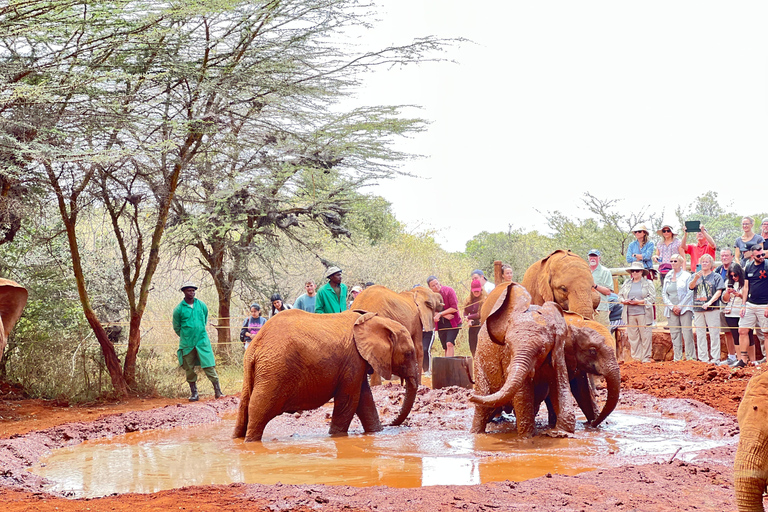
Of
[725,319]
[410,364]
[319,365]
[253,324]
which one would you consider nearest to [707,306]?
[725,319]

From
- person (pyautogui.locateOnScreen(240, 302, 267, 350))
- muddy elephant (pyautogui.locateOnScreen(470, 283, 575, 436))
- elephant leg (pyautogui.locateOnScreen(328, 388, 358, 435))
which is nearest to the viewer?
muddy elephant (pyautogui.locateOnScreen(470, 283, 575, 436))

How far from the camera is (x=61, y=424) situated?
11211 millimetres

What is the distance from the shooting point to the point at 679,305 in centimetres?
1323

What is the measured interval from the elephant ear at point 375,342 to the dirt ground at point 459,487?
1.15m

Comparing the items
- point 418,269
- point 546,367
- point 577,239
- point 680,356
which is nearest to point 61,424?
point 546,367

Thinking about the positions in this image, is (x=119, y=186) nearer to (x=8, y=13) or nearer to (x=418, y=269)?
(x=8, y=13)

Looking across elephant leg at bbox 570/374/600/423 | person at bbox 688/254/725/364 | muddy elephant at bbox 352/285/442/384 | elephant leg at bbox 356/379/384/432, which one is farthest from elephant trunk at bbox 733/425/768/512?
person at bbox 688/254/725/364

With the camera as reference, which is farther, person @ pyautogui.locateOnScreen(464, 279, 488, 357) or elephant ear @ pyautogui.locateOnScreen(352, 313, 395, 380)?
person @ pyautogui.locateOnScreen(464, 279, 488, 357)

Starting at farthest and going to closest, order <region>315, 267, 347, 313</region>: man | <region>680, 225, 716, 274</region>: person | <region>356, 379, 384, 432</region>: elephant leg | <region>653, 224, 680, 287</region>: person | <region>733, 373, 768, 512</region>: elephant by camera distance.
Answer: <region>653, 224, 680, 287</region>: person < <region>680, 225, 716, 274</region>: person < <region>315, 267, 347, 313</region>: man < <region>356, 379, 384, 432</region>: elephant leg < <region>733, 373, 768, 512</region>: elephant

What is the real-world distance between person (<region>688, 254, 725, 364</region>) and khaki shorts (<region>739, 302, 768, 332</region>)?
0.54 meters

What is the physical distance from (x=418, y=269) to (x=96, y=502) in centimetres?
2326

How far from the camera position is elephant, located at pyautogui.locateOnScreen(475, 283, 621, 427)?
349 inches

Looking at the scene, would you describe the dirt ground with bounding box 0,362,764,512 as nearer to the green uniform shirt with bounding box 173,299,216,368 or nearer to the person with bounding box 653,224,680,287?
the green uniform shirt with bounding box 173,299,216,368

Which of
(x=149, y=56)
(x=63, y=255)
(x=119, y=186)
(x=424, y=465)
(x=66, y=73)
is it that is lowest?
(x=424, y=465)
